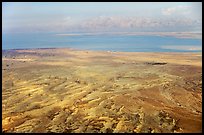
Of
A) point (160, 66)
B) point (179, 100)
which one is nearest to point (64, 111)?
point (179, 100)

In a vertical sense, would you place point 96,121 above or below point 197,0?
below

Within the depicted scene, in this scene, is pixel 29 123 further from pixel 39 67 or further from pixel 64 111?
pixel 39 67

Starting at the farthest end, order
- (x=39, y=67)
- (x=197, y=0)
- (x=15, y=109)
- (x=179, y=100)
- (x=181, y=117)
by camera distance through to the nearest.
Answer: (x=39, y=67), (x=179, y=100), (x=15, y=109), (x=181, y=117), (x=197, y=0)

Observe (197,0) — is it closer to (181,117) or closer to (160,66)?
(181,117)

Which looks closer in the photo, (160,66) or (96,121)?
(96,121)

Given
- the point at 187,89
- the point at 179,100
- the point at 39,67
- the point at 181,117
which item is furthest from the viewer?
the point at 39,67

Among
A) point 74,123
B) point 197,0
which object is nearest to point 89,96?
point 74,123
